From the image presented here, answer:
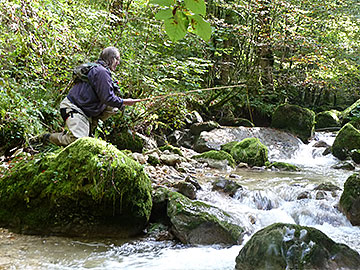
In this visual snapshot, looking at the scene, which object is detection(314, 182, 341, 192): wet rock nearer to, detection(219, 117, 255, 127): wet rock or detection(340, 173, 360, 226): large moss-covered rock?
detection(340, 173, 360, 226): large moss-covered rock

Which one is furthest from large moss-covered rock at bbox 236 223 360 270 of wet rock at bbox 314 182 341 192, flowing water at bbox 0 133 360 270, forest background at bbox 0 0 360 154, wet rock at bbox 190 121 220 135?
wet rock at bbox 190 121 220 135

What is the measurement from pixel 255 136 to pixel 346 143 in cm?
328

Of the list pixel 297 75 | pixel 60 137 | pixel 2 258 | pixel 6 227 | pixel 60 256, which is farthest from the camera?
pixel 297 75

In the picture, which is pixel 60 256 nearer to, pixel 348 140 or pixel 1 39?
pixel 1 39

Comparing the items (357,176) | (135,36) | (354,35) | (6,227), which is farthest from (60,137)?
(354,35)

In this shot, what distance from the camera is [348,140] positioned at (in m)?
11.1

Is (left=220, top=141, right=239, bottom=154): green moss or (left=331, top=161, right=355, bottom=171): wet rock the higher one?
(left=220, top=141, right=239, bottom=154): green moss

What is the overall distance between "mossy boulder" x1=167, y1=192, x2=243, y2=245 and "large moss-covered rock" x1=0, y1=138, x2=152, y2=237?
1.56 ft

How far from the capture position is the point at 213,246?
13.3 feet

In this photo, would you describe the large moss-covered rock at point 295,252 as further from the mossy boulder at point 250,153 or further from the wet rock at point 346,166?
the wet rock at point 346,166

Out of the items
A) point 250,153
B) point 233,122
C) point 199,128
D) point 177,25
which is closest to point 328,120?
point 233,122

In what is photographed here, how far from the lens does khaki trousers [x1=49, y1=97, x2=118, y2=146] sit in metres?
4.44

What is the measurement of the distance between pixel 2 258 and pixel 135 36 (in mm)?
5581

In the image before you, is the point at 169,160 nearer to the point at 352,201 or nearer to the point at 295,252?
the point at 352,201
